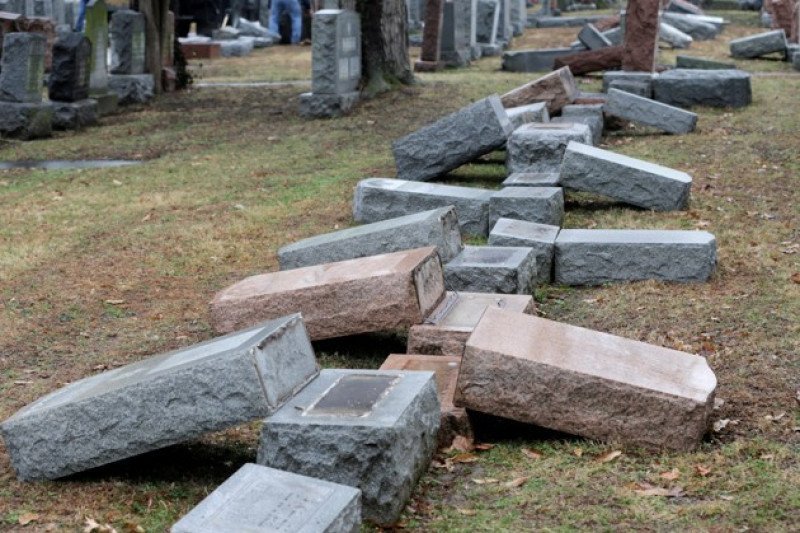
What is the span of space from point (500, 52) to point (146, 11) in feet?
31.2

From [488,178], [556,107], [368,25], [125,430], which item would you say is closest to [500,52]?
[368,25]

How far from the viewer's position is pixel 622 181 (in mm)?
9219

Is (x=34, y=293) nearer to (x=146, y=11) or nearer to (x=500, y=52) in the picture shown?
(x=146, y=11)

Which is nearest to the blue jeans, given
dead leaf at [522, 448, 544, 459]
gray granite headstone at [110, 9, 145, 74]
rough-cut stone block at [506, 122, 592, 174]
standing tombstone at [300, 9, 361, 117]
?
gray granite headstone at [110, 9, 145, 74]

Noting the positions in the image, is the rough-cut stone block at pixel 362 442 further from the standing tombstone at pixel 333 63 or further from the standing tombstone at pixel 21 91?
the standing tombstone at pixel 21 91

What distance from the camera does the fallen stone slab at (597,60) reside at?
18500 mm

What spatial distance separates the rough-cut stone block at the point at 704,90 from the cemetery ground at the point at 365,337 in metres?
0.40

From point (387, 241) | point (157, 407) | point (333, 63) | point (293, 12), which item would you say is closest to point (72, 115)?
point (333, 63)

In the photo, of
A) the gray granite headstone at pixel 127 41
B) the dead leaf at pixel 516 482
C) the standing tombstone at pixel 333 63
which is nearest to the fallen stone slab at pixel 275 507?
the dead leaf at pixel 516 482

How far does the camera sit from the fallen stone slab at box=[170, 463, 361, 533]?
373cm

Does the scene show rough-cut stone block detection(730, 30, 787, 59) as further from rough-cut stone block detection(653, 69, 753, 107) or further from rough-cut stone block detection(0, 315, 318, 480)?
rough-cut stone block detection(0, 315, 318, 480)

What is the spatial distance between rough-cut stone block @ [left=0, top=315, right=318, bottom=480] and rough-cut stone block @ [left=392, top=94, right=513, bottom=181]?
18.8 feet

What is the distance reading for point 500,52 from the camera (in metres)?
25.9

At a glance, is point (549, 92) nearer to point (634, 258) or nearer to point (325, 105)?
point (325, 105)
